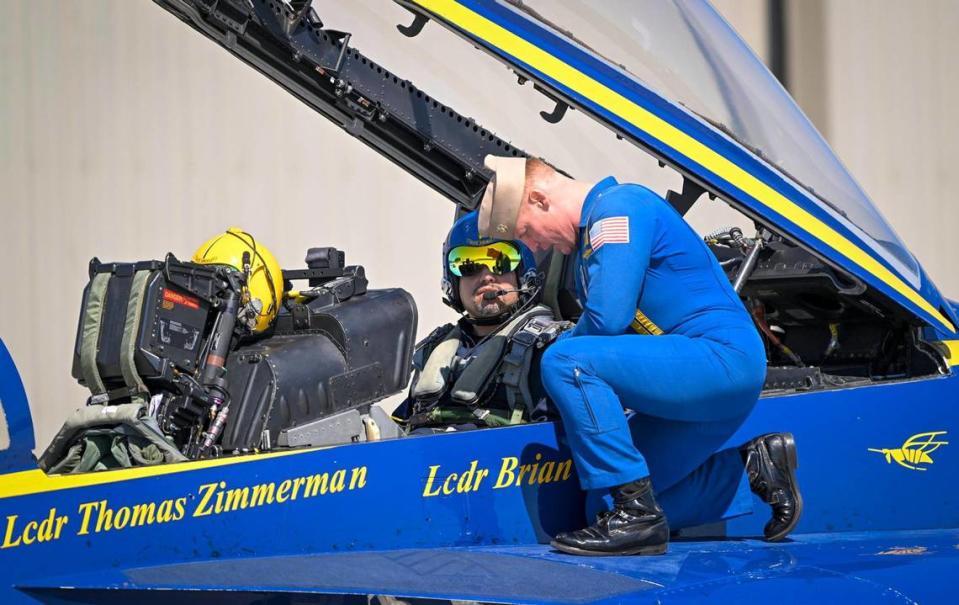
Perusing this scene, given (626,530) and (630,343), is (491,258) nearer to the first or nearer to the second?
(630,343)

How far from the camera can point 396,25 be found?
10.8 feet

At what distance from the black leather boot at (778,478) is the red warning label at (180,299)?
1644 mm

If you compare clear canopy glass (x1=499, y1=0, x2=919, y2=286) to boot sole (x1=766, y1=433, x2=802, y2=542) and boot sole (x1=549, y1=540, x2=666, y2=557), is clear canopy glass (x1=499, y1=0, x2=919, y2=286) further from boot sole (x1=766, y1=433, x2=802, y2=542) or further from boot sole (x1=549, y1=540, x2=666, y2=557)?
boot sole (x1=549, y1=540, x2=666, y2=557)

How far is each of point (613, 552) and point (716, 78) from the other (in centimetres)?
134

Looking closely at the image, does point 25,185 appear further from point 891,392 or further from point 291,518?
point 891,392

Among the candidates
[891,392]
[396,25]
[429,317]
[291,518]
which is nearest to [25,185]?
[429,317]

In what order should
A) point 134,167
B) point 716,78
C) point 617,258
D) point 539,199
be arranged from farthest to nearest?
point 134,167 < point 716,78 < point 539,199 < point 617,258

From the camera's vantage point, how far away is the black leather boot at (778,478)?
2.90 metres

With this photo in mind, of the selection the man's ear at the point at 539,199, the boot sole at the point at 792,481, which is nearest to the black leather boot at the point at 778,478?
the boot sole at the point at 792,481

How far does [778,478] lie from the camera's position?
291cm

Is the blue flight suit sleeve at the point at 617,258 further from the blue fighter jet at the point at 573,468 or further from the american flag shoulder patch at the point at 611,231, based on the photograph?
the blue fighter jet at the point at 573,468

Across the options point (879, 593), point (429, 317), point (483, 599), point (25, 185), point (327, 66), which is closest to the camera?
point (483, 599)

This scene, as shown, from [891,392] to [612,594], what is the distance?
1296mm

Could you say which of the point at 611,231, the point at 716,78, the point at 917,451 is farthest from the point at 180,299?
the point at 917,451
